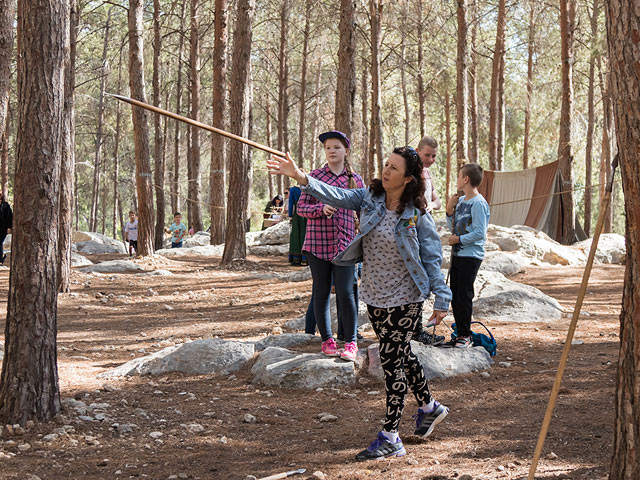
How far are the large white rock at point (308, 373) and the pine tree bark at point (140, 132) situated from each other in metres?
10.5

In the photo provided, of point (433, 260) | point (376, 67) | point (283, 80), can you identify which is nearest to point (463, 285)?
point (433, 260)

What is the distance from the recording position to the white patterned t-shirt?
3.82m

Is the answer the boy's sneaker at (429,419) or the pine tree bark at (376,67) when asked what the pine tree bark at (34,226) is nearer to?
the boy's sneaker at (429,419)

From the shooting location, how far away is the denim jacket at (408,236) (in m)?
3.82

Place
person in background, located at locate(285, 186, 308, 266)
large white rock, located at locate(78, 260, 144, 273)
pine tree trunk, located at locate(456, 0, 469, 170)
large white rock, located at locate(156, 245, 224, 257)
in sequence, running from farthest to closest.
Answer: large white rock, located at locate(156, 245, 224, 257)
pine tree trunk, located at locate(456, 0, 469, 170)
person in background, located at locate(285, 186, 308, 266)
large white rock, located at locate(78, 260, 144, 273)

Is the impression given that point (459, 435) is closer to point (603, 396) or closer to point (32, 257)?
point (603, 396)

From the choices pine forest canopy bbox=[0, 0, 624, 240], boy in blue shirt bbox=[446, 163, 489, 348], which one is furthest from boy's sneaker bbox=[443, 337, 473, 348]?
pine forest canopy bbox=[0, 0, 624, 240]

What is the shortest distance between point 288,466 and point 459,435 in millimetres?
1126

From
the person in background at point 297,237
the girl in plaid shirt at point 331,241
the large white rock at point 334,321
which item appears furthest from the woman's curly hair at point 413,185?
the person in background at point 297,237

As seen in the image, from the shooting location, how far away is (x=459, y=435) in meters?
4.29

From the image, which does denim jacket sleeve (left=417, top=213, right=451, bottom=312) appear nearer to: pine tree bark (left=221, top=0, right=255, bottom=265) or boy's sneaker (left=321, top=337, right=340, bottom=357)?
boy's sneaker (left=321, top=337, right=340, bottom=357)

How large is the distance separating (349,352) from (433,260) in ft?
5.73

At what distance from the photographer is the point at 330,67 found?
3356cm

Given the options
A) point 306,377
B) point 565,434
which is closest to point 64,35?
point 306,377
